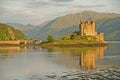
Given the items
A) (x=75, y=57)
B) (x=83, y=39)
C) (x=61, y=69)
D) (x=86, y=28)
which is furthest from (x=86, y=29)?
(x=61, y=69)

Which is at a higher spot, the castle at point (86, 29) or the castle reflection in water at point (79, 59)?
the castle at point (86, 29)

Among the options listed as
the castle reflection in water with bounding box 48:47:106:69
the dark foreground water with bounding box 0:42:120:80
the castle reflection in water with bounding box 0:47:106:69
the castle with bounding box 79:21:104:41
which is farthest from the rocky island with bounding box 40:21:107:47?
the dark foreground water with bounding box 0:42:120:80

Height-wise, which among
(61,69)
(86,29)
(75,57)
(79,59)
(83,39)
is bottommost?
(75,57)

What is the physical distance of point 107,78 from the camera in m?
33.4

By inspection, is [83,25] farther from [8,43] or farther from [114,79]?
[114,79]

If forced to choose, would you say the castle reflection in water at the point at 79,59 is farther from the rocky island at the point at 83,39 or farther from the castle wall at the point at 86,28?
the castle wall at the point at 86,28

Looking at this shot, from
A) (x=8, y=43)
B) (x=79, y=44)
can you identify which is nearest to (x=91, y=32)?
(x=79, y=44)

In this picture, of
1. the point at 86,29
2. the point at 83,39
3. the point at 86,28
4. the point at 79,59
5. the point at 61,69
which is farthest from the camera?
the point at 86,29

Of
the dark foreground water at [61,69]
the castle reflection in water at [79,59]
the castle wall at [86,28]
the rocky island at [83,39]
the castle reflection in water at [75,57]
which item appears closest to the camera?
the dark foreground water at [61,69]

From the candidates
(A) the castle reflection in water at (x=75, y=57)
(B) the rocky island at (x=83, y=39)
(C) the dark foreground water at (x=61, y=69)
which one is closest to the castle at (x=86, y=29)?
(B) the rocky island at (x=83, y=39)

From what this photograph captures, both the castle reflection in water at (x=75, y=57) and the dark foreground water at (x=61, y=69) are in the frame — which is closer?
the dark foreground water at (x=61, y=69)

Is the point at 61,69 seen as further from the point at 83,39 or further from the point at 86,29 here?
the point at 86,29

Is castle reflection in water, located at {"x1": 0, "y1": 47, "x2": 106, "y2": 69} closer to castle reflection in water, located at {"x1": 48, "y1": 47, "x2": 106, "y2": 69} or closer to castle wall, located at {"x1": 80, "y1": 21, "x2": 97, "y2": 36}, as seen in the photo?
castle reflection in water, located at {"x1": 48, "y1": 47, "x2": 106, "y2": 69}

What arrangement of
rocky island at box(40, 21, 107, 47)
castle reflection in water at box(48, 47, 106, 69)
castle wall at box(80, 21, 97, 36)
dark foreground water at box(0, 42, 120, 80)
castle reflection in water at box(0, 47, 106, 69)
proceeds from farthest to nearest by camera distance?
castle wall at box(80, 21, 97, 36) < rocky island at box(40, 21, 107, 47) < castle reflection in water at box(0, 47, 106, 69) < castle reflection in water at box(48, 47, 106, 69) < dark foreground water at box(0, 42, 120, 80)
